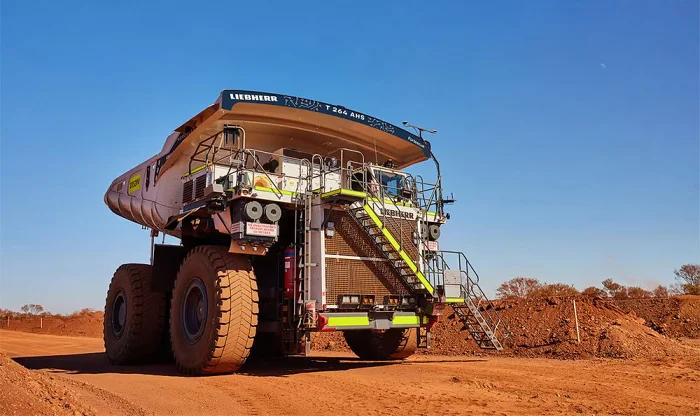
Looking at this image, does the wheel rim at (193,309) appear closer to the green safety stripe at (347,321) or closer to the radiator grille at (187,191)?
the radiator grille at (187,191)

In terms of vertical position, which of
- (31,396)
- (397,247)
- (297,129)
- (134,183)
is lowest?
(31,396)

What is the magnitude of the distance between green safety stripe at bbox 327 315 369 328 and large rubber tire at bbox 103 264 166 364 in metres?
5.38

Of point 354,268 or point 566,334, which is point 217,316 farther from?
point 566,334

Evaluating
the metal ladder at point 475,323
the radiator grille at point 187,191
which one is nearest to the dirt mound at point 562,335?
the metal ladder at point 475,323

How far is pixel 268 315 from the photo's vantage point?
40.0ft

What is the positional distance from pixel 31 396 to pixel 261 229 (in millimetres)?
5299

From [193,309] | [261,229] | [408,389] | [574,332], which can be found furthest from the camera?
[574,332]

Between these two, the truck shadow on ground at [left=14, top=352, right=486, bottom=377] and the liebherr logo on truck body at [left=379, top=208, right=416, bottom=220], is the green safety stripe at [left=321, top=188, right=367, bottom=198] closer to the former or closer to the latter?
the liebherr logo on truck body at [left=379, top=208, right=416, bottom=220]

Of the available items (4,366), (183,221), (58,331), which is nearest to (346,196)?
(183,221)

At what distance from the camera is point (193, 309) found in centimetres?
1189

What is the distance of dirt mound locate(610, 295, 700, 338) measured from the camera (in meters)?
21.0

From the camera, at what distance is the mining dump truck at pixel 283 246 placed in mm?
10906

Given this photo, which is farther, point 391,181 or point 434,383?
point 391,181

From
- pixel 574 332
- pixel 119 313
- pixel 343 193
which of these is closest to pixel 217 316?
pixel 343 193
